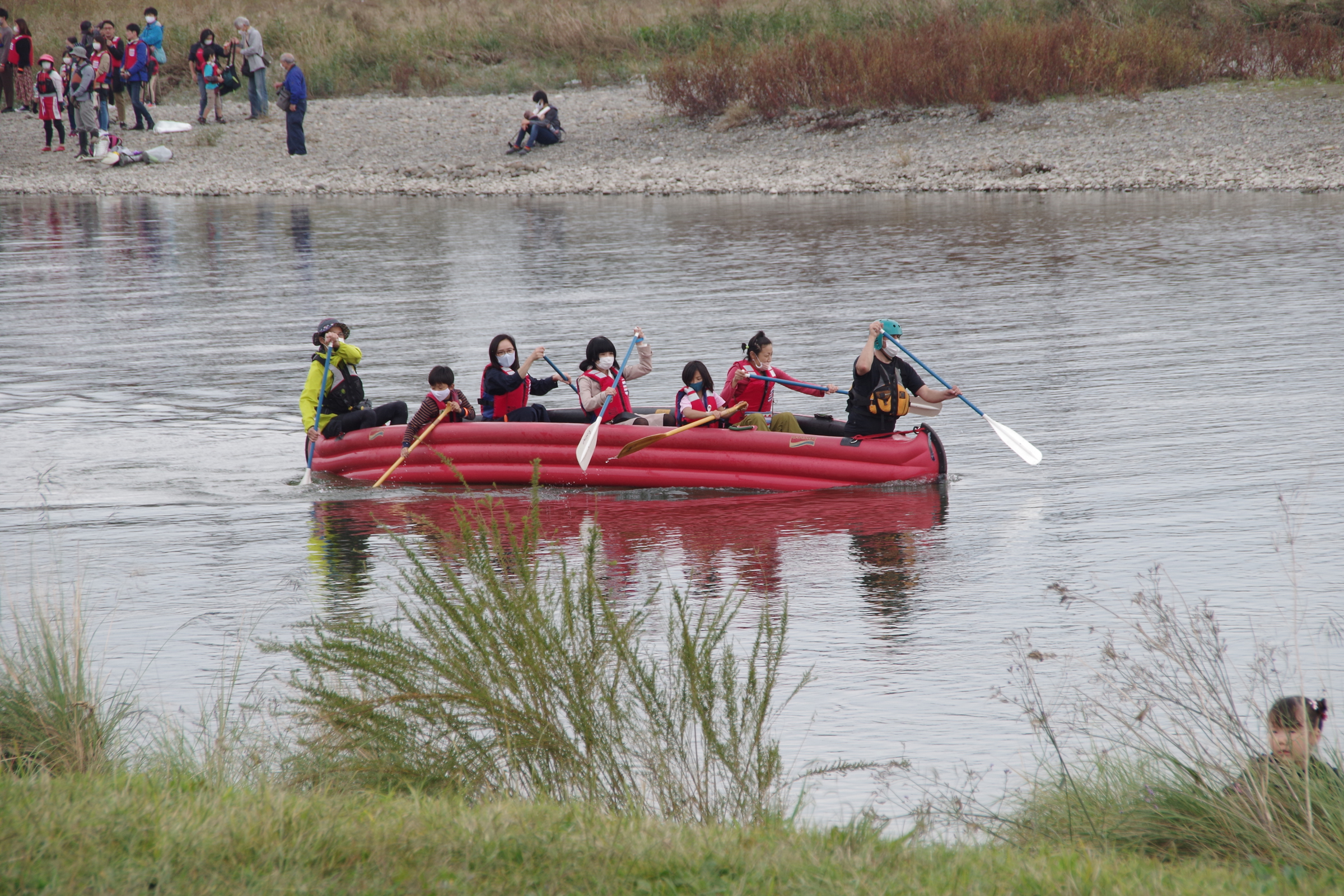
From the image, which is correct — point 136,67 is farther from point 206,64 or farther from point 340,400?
point 340,400

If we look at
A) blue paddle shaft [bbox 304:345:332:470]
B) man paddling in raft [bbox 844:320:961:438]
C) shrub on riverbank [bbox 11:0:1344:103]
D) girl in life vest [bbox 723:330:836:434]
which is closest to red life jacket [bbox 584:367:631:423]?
girl in life vest [bbox 723:330:836:434]

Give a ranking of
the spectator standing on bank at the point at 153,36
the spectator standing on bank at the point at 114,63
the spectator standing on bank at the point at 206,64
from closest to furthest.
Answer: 1. the spectator standing on bank at the point at 114,63
2. the spectator standing on bank at the point at 153,36
3. the spectator standing on bank at the point at 206,64

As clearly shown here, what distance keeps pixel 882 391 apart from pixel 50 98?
101 ft

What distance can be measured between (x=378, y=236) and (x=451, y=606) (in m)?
21.8

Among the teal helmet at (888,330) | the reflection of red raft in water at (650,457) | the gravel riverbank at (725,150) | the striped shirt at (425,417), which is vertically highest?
the gravel riverbank at (725,150)

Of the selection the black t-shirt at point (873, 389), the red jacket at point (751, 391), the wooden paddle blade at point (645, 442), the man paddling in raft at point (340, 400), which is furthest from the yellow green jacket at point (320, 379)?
the black t-shirt at point (873, 389)

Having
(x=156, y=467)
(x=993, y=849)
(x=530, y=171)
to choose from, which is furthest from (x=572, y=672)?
(x=530, y=171)

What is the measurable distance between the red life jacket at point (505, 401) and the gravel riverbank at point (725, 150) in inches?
769

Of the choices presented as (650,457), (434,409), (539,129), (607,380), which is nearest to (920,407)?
(650,457)

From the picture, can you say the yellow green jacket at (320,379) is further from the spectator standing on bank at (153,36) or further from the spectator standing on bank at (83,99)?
the spectator standing on bank at (153,36)

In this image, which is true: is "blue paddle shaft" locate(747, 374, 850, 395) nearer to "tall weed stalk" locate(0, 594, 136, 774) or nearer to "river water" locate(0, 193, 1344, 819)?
"river water" locate(0, 193, 1344, 819)

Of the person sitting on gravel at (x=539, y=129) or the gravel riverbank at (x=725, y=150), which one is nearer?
the gravel riverbank at (x=725, y=150)

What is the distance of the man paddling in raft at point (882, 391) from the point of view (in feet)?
35.3

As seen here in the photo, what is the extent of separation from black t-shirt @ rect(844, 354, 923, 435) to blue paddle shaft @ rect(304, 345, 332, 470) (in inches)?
176
